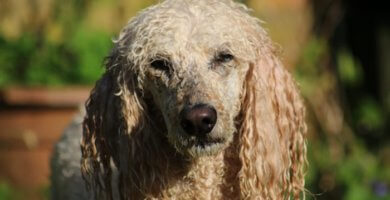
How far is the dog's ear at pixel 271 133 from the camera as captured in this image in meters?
4.80

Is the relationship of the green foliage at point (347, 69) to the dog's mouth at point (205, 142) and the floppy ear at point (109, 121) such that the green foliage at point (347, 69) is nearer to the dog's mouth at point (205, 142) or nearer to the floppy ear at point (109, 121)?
the floppy ear at point (109, 121)

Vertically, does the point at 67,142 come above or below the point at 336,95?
above

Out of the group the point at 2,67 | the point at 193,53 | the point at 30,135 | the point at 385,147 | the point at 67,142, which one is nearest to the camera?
the point at 193,53

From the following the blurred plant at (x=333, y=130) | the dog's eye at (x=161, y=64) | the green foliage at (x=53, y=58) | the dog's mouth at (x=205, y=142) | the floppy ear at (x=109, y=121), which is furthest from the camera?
the green foliage at (x=53, y=58)

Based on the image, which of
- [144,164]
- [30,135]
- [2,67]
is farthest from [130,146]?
[2,67]

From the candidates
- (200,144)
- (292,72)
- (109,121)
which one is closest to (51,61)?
(292,72)

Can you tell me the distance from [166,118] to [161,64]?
0.22 m

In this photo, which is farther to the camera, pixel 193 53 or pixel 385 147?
pixel 385 147

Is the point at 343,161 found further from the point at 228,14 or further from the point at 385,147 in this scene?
the point at 228,14

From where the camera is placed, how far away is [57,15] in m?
8.49

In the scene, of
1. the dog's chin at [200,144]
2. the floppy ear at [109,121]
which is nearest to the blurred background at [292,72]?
the floppy ear at [109,121]

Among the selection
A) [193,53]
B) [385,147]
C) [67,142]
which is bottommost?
[385,147]

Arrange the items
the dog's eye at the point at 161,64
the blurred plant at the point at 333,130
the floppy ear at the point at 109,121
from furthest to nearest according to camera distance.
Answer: the blurred plant at the point at 333,130 < the floppy ear at the point at 109,121 < the dog's eye at the point at 161,64

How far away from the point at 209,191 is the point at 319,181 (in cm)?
298
